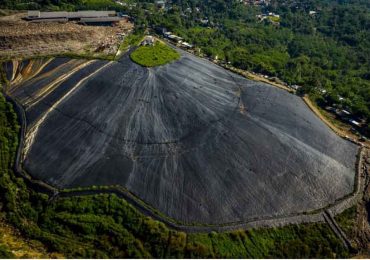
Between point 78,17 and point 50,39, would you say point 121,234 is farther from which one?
point 78,17

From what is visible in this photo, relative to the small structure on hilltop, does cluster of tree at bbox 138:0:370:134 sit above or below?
below

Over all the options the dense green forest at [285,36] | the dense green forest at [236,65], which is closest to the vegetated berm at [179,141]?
the dense green forest at [236,65]

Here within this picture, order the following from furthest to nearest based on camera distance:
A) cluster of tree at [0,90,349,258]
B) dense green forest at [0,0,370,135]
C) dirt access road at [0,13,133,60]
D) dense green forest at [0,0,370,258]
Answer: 1. dense green forest at [0,0,370,135]
2. dirt access road at [0,13,133,60]
3. dense green forest at [0,0,370,258]
4. cluster of tree at [0,90,349,258]

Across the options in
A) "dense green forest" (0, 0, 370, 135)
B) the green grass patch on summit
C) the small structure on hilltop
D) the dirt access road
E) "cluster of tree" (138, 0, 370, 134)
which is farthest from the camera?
"dense green forest" (0, 0, 370, 135)

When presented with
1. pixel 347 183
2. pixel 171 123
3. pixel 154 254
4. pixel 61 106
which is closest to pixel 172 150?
pixel 171 123

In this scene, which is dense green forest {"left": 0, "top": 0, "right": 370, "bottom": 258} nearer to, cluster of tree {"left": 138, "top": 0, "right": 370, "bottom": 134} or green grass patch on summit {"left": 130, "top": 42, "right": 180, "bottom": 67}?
cluster of tree {"left": 138, "top": 0, "right": 370, "bottom": 134}

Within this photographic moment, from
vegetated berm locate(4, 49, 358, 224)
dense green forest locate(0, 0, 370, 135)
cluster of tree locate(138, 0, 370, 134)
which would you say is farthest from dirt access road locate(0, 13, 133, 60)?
cluster of tree locate(138, 0, 370, 134)

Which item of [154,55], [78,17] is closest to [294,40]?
[154,55]

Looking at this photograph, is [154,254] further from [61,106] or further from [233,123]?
[61,106]
